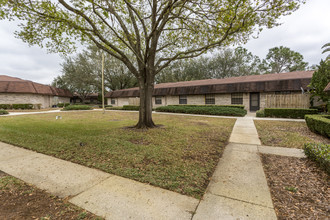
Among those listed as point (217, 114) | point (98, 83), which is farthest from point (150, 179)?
point (98, 83)

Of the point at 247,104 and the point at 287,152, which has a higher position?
the point at 247,104

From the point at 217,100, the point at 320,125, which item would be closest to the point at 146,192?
the point at 320,125

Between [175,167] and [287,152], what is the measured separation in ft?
11.6

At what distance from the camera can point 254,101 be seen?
16797mm

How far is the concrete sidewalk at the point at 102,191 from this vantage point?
78.0 inches

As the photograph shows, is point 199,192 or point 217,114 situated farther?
point 217,114

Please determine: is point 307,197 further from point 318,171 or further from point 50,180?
point 50,180

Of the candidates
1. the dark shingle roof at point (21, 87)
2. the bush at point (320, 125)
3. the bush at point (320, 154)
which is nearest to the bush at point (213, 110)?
the bush at point (320, 125)

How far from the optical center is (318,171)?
3.08 m

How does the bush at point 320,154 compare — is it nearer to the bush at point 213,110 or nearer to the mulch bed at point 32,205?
the mulch bed at point 32,205

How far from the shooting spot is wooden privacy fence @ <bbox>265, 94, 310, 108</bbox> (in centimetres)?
1250

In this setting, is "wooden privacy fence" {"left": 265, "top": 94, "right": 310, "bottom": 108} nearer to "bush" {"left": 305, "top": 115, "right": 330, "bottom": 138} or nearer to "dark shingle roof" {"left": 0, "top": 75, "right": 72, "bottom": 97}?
"bush" {"left": 305, "top": 115, "right": 330, "bottom": 138}

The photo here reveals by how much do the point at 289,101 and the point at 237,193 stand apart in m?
14.7

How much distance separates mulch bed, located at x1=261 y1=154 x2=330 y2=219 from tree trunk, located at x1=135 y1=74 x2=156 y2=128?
533 cm
